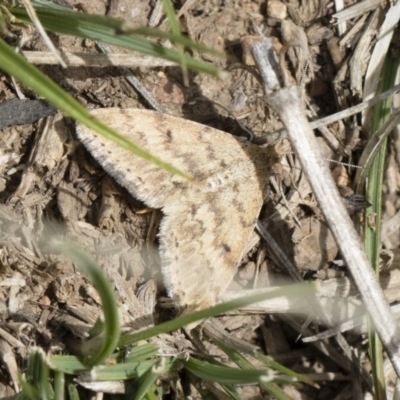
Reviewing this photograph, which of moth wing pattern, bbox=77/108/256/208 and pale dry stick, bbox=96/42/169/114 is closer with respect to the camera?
moth wing pattern, bbox=77/108/256/208

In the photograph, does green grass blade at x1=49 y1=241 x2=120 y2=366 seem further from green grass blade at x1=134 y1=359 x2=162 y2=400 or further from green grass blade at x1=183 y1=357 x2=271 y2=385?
green grass blade at x1=183 y1=357 x2=271 y2=385

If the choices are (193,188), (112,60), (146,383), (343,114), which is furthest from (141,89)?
(146,383)

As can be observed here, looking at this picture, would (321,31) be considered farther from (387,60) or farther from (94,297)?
(94,297)

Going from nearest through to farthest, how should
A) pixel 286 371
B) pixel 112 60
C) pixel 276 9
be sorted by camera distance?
pixel 286 371 → pixel 112 60 → pixel 276 9

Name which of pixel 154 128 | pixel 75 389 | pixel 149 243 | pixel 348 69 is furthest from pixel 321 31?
pixel 75 389

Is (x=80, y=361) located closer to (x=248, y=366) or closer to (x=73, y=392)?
(x=73, y=392)

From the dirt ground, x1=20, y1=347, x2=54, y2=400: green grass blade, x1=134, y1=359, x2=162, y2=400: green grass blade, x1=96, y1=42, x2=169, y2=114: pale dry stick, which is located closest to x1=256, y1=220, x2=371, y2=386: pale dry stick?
the dirt ground

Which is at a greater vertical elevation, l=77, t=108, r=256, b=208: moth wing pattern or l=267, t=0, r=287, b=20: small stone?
l=267, t=0, r=287, b=20: small stone
